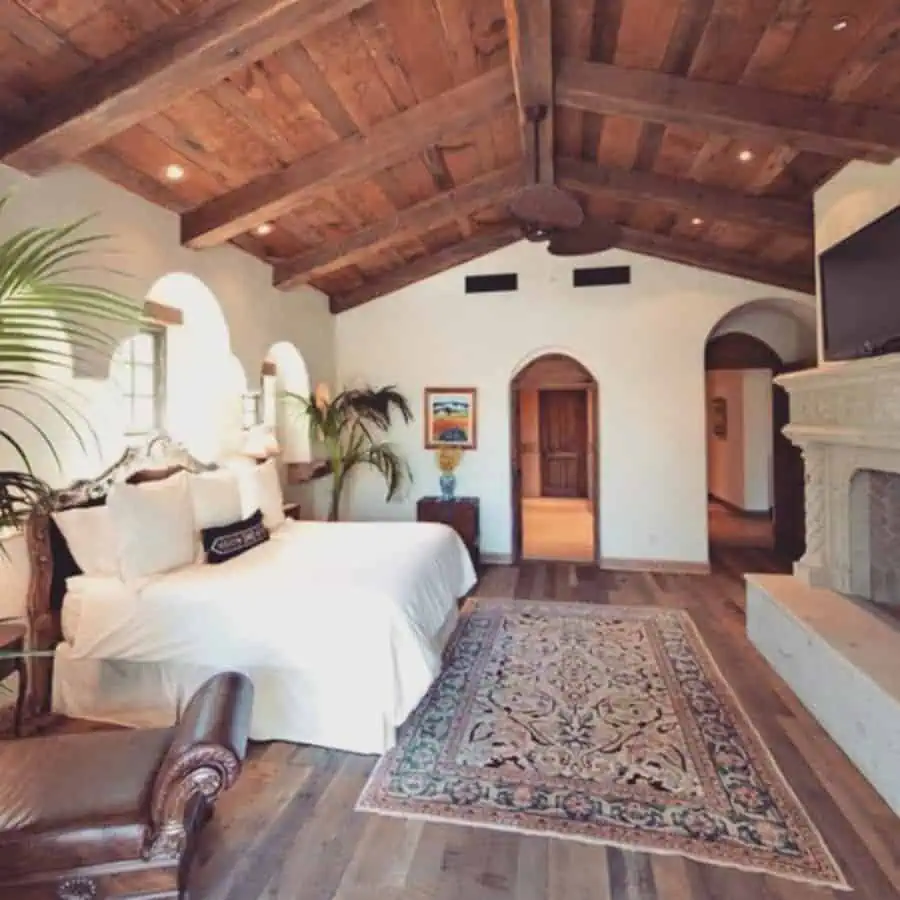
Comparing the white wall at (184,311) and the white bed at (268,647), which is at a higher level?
the white wall at (184,311)

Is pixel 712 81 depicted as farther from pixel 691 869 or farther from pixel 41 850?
pixel 41 850

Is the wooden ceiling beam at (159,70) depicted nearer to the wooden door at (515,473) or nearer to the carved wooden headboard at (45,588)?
the carved wooden headboard at (45,588)

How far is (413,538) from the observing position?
4.00m

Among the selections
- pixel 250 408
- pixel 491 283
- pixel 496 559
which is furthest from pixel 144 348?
pixel 496 559

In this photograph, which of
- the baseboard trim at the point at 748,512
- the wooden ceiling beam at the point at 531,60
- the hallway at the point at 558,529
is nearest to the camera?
the wooden ceiling beam at the point at 531,60

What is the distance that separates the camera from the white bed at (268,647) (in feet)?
9.15

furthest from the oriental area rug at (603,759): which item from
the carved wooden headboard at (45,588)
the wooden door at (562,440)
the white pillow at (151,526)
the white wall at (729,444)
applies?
the wooden door at (562,440)

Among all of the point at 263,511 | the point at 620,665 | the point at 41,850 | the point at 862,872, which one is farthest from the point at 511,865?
the point at 263,511

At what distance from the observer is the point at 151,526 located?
3197 mm

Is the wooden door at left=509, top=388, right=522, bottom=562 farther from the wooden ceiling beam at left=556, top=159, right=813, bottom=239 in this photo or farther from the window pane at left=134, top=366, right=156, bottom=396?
the window pane at left=134, top=366, right=156, bottom=396

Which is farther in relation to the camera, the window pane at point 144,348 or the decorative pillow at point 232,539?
the window pane at point 144,348

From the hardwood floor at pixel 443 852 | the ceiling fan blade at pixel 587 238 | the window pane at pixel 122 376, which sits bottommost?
the hardwood floor at pixel 443 852

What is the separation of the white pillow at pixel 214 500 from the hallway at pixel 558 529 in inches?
147

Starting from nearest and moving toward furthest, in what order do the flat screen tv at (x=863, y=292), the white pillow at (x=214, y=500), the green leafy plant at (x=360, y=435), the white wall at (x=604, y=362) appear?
the flat screen tv at (x=863, y=292), the white pillow at (x=214, y=500), the white wall at (x=604, y=362), the green leafy plant at (x=360, y=435)
